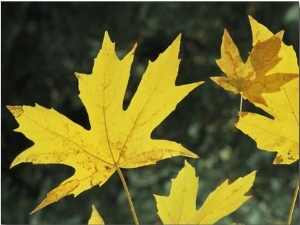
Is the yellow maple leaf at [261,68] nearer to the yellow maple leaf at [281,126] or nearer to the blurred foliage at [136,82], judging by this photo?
the yellow maple leaf at [281,126]

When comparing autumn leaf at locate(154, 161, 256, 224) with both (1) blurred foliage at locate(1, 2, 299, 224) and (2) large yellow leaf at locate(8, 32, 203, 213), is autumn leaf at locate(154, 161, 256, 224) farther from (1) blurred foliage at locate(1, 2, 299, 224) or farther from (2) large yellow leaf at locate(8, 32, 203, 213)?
(1) blurred foliage at locate(1, 2, 299, 224)

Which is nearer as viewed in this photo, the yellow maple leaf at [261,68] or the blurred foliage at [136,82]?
the yellow maple leaf at [261,68]

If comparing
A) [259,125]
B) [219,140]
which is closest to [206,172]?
[219,140]

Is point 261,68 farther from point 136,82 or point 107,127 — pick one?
point 136,82

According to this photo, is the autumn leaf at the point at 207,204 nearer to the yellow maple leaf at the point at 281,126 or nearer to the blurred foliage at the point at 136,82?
the yellow maple leaf at the point at 281,126

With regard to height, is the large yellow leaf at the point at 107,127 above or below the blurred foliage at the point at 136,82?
above

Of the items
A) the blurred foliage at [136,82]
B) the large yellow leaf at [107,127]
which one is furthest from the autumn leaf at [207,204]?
the blurred foliage at [136,82]
